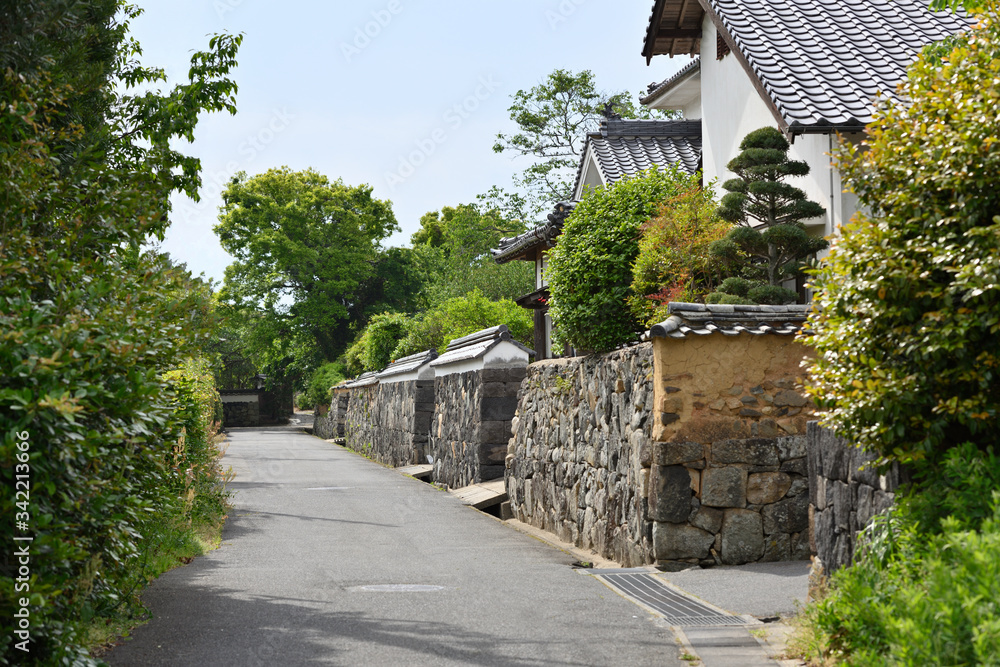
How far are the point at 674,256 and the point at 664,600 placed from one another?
14.5 ft

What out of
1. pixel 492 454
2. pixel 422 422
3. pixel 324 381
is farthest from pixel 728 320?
pixel 324 381

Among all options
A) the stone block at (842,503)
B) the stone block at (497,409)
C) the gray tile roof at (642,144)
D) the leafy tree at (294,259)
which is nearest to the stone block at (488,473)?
the stone block at (497,409)

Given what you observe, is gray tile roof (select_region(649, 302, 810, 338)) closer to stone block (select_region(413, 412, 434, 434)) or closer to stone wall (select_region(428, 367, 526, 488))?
stone wall (select_region(428, 367, 526, 488))

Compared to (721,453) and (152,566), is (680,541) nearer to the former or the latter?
(721,453)

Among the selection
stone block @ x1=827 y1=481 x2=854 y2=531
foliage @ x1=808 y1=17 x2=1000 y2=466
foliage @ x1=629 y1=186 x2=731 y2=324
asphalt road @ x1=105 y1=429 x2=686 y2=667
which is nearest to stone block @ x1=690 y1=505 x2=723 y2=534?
asphalt road @ x1=105 y1=429 x2=686 y2=667

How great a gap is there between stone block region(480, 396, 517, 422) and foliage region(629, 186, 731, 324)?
685 cm

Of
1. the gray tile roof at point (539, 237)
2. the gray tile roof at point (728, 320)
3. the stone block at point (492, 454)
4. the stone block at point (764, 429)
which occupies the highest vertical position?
the gray tile roof at point (539, 237)

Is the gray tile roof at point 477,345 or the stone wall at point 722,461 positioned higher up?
the gray tile roof at point 477,345

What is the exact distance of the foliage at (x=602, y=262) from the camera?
11047 millimetres

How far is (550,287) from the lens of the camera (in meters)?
12.3

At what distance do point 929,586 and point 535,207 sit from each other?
3345 centimetres

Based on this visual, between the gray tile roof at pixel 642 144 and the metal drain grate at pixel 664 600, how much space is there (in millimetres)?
11642

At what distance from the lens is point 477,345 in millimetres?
18875

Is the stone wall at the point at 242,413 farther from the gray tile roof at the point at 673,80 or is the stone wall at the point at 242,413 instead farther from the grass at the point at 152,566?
the grass at the point at 152,566
